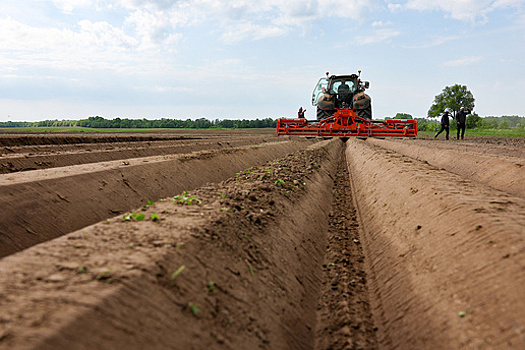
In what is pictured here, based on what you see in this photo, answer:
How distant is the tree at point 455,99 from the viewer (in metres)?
66.2

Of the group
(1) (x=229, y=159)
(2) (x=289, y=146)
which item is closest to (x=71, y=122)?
(2) (x=289, y=146)

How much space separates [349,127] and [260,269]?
15.2 m

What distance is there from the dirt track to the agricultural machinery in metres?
12.1

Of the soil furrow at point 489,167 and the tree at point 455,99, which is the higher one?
the tree at point 455,99

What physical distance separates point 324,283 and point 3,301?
260 cm

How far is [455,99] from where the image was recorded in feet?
218

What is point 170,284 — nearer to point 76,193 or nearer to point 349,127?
point 76,193

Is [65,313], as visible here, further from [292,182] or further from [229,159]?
[229,159]

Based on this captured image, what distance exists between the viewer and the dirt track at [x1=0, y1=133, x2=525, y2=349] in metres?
1.82

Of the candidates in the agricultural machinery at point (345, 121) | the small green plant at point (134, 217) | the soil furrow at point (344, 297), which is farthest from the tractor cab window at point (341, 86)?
the small green plant at point (134, 217)

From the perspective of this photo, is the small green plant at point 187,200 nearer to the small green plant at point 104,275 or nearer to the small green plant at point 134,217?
the small green plant at point 134,217

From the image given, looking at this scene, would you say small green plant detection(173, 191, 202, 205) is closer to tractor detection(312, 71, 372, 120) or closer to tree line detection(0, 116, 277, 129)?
tractor detection(312, 71, 372, 120)

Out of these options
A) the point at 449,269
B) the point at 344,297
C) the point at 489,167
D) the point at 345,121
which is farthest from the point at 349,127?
the point at 449,269

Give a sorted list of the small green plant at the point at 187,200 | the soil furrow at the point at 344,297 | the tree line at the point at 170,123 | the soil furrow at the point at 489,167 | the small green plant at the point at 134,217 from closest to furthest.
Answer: the soil furrow at the point at 344,297, the small green plant at the point at 134,217, the small green plant at the point at 187,200, the soil furrow at the point at 489,167, the tree line at the point at 170,123
